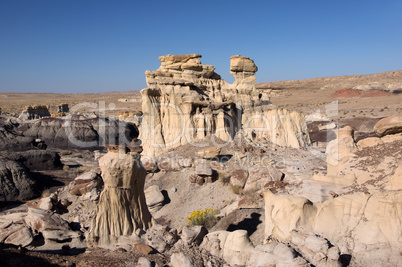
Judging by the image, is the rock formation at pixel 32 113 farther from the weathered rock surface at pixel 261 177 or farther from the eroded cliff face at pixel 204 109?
the weathered rock surface at pixel 261 177

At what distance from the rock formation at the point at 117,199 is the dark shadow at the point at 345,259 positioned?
4.72 m

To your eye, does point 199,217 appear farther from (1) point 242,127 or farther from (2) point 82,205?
(1) point 242,127

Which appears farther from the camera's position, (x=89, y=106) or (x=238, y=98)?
(x=89, y=106)

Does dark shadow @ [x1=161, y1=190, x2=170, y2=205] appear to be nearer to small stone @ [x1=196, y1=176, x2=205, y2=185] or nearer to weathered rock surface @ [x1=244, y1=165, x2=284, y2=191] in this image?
small stone @ [x1=196, y1=176, x2=205, y2=185]

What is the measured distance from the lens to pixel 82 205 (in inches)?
471

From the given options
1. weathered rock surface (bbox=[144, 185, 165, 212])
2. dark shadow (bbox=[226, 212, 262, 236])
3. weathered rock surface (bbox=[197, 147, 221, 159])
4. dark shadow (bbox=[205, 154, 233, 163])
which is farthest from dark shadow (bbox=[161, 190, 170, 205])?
dark shadow (bbox=[226, 212, 262, 236])

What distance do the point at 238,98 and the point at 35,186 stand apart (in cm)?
1251

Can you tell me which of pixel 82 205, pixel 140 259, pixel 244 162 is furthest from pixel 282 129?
pixel 140 259

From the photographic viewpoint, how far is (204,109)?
1653 cm

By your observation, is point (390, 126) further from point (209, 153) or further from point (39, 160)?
point (39, 160)

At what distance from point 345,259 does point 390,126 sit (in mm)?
4742

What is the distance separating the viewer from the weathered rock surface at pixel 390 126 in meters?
8.70

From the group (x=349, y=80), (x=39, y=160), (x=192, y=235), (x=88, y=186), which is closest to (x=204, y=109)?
(x=88, y=186)

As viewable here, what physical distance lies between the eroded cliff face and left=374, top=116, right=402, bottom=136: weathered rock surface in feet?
27.0
